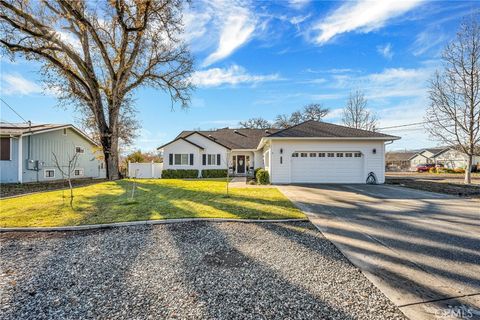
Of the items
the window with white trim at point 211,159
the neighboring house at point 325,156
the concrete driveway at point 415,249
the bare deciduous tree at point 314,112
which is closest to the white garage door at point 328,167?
the neighboring house at point 325,156

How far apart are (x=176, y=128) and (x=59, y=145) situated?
12.3m

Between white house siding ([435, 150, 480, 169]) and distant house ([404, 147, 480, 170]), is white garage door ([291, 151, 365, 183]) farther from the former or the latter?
white house siding ([435, 150, 480, 169])

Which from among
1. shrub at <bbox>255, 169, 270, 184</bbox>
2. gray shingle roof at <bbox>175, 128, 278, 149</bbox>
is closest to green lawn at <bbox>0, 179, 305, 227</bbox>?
shrub at <bbox>255, 169, 270, 184</bbox>

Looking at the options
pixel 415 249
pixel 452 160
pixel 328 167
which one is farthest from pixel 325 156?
pixel 452 160

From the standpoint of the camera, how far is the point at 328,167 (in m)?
14.6

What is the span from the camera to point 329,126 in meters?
16.3

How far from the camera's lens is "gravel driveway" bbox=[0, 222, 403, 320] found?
2459 mm

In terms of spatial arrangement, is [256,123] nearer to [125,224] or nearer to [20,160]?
[20,160]

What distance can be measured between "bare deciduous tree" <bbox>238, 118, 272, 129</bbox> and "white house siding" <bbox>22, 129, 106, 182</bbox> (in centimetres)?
2401

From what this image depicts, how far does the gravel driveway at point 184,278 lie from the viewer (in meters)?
2.46

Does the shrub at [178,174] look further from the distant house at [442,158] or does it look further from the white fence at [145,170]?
the distant house at [442,158]

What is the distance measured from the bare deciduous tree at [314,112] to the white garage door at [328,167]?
→ 23.3m

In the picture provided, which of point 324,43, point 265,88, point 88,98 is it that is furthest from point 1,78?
point 324,43

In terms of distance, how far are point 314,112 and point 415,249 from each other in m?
35.3
